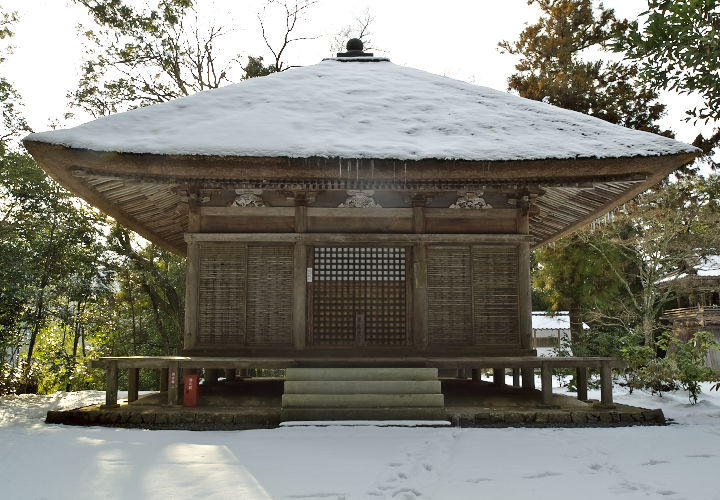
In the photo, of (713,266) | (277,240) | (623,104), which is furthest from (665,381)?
(713,266)

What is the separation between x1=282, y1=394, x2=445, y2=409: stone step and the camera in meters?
6.36

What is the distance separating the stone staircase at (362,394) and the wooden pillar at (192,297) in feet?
5.51

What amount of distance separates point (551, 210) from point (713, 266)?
58.8ft

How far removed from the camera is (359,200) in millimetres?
7820

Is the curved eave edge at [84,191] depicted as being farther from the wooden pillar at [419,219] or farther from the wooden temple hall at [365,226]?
the wooden pillar at [419,219]

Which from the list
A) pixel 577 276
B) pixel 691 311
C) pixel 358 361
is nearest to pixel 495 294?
pixel 358 361

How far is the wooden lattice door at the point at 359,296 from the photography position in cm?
775

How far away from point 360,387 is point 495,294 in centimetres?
248

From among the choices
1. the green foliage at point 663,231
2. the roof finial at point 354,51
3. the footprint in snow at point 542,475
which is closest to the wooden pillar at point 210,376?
the footprint in snow at point 542,475

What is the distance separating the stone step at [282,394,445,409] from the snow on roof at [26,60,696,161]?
2.84 m

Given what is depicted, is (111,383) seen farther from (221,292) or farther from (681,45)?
(681,45)

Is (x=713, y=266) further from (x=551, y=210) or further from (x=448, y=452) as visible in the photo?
(x=448, y=452)

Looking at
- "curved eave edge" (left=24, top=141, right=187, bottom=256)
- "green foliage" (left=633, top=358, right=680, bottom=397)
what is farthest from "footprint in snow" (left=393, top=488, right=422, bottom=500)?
"green foliage" (left=633, top=358, right=680, bottom=397)

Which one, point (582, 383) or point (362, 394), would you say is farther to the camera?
point (582, 383)
